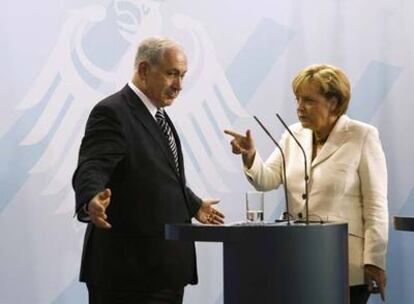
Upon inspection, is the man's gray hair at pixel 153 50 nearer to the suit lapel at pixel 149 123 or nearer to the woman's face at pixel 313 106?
the suit lapel at pixel 149 123

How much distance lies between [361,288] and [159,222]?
78 centimetres

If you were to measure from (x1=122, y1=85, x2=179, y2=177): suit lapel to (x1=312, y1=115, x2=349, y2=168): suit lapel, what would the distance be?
0.55 metres

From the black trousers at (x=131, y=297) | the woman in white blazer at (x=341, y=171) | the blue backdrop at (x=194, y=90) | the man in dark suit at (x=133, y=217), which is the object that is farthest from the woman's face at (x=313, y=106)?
the blue backdrop at (x=194, y=90)

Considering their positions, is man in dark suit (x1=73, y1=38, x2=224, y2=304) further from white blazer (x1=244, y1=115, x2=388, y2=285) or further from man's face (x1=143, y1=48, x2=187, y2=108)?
white blazer (x1=244, y1=115, x2=388, y2=285)

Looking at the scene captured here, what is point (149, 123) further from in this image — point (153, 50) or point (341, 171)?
point (341, 171)

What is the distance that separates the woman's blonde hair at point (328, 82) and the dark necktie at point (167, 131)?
50cm

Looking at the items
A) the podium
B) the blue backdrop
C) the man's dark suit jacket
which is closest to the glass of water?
the podium

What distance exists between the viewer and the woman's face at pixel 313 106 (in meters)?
2.87

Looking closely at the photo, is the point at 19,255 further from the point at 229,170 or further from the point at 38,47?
the point at 229,170

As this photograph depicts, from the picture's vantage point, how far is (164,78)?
275 centimetres

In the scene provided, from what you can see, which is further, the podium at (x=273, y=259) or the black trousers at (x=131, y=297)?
the black trousers at (x=131, y=297)

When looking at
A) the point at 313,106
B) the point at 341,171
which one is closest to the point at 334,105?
the point at 313,106

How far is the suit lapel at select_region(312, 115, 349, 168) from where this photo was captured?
2.86 metres

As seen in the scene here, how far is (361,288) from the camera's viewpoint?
282 centimetres
